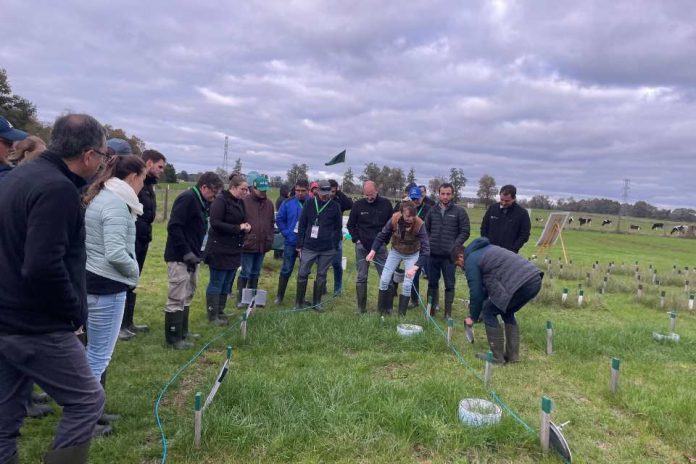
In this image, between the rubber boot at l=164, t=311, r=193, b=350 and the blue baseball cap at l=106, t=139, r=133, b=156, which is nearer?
the blue baseball cap at l=106, t=139, r=133, b=156

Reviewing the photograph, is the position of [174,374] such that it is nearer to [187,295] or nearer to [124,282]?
[187,295]

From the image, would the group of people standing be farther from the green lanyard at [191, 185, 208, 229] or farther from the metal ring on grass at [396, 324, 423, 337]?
the metal ring on grass at [396, 324, 423, 337]

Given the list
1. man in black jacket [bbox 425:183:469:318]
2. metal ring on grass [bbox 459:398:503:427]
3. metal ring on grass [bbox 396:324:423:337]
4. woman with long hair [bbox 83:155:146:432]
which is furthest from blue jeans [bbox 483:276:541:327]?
woman with long hair [bbox 83:155:146:432]

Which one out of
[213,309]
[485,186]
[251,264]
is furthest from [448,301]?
[485,186]

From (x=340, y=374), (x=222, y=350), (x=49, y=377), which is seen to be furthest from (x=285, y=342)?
(x=49, y=377)

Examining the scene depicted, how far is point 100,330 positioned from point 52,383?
1218mm

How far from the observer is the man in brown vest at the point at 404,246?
7.47 meters

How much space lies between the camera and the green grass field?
3604 millimetres

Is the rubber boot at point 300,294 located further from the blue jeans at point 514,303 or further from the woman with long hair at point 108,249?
the woman with long hair at point 108,249

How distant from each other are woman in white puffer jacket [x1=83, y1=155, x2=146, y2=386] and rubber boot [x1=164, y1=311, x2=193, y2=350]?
1973mm

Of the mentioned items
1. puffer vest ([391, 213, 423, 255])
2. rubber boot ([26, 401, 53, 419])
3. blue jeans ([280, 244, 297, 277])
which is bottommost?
rubber boot ([26, 401, 53, 419])

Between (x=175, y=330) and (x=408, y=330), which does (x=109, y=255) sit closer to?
(x=175, y=330)

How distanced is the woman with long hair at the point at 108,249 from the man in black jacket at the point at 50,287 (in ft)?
2.80

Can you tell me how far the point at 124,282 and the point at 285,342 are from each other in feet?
9.15
